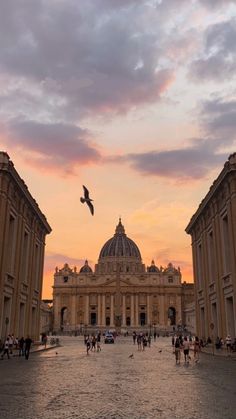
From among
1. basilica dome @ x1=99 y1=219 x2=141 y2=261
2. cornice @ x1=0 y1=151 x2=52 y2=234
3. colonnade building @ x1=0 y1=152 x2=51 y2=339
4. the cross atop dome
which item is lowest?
colonnade building @ x1=0 y1=152 x2=51 y2=339

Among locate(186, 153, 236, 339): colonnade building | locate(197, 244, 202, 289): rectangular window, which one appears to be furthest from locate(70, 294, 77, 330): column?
locate(186, 153, 236, 339): colonnade building

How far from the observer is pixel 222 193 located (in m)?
35.8

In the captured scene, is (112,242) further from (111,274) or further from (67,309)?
(67,309)

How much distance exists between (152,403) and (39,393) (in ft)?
11.7

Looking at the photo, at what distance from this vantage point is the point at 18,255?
37469 millimetres

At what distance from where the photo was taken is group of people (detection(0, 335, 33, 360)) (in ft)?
91.1

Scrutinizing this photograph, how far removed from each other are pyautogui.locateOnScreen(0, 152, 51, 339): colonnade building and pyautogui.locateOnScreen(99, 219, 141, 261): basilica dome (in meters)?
133

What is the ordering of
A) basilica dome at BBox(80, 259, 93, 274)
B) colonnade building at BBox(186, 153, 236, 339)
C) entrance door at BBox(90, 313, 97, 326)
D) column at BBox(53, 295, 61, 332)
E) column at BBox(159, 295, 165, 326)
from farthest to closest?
basilica dome at BBox(80, 259, 93, 274)
entrance door at BBox(90, 313, 97, 326)
column at BBox(53, 295, 61, 332)
column at BBox(159, 295, 165, 326)
colonnade building at BBox(186, 153, 236, 339)

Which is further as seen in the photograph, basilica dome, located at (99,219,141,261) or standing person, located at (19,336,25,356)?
basilica dome, located at (99,219,141,261)

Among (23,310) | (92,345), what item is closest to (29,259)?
(23,310)

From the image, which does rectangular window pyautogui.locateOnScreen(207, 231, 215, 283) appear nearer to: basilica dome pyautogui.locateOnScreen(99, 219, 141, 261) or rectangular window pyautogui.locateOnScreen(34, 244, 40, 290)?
rectangular window pyautogui.locateOnScreen(34, 244, 40, 290)

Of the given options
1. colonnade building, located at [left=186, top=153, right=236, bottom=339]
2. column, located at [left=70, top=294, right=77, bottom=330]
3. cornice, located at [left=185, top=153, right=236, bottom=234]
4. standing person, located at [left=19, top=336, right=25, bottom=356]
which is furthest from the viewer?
column, located at [left=70, top=294, right=77, bottom=330]

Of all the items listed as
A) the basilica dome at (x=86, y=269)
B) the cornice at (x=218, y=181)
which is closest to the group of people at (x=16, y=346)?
the cornice at (x=218, y=181)

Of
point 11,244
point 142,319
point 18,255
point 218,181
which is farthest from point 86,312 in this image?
point 218,181
